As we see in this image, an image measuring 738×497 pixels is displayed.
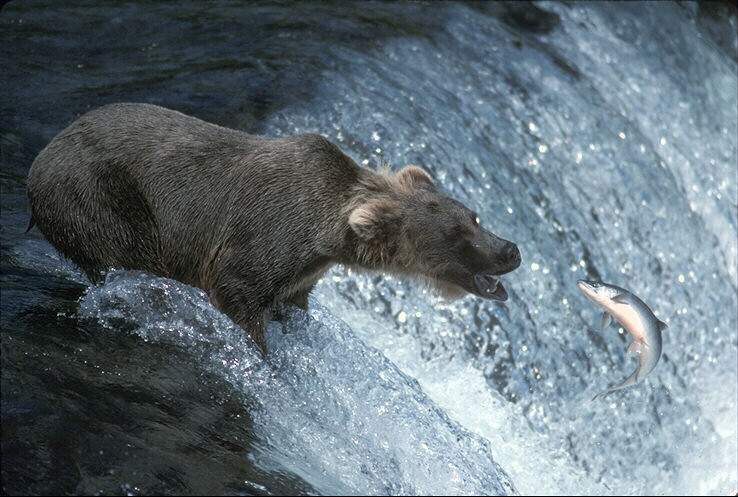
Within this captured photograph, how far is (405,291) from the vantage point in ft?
22.4

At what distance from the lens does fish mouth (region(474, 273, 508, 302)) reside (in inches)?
215

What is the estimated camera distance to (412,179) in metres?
5.71

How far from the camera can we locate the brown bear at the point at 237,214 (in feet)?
17.5

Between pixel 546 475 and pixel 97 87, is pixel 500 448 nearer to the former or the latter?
pixel 546 475

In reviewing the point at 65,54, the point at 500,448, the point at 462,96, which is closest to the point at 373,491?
the point at 500,448

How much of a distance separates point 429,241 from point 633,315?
1038 millimetres

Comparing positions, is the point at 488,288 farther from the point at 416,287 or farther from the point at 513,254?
the point at 416,287

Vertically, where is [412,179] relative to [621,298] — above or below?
below

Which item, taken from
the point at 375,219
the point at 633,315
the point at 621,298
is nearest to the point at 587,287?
the point at 621,298

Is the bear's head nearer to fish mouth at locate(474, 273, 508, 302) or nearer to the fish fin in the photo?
fish mouth at locate(474, 273, 508, 302)

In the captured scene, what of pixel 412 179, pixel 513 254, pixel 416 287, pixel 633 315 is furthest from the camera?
pixel 416 287

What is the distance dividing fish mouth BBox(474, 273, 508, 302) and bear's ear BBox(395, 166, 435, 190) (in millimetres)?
547

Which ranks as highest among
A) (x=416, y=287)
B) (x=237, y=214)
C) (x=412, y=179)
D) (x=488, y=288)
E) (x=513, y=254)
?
(x=513, y=254)

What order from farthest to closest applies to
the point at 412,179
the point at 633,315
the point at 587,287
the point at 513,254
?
1. the point at 412,179
2. the point at 633,315
3. the point at 587,287
4. the point at 513,254
